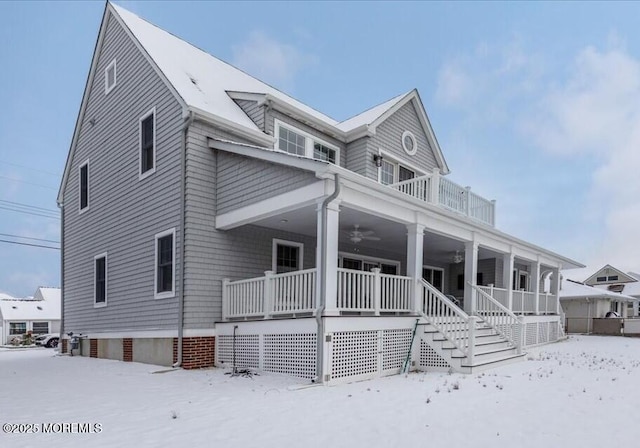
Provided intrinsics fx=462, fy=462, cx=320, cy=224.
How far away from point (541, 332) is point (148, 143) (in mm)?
15515

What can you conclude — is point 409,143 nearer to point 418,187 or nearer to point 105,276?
point 418,187

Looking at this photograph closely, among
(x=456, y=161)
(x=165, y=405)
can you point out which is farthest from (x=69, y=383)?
(x=456, y=161)

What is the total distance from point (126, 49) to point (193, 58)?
2158 mm

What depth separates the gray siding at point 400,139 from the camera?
16094 millimetres

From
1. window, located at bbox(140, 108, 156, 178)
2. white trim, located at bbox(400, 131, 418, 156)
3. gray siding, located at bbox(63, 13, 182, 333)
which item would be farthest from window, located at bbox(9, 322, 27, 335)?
white trim, located at bbox(400, 131, 418, 156)

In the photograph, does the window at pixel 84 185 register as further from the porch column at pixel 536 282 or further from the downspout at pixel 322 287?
the porch column at pixel 536 282

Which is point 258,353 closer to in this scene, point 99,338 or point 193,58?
point 99,338

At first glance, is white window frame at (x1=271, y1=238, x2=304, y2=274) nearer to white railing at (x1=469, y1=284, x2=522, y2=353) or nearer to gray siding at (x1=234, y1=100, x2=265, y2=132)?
gray siding at (x1=234, y1=100, x2=265, y2=132)

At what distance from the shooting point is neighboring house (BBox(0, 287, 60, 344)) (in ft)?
138

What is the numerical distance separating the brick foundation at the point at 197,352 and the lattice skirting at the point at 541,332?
1093 centimetres

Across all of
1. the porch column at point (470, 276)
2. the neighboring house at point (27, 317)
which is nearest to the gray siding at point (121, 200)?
the porch column at point (470, 276)

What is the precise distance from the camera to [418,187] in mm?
14570

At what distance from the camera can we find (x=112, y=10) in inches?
606

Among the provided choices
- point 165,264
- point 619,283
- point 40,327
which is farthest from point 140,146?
point 619,283
